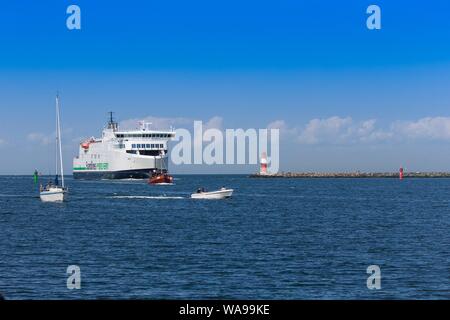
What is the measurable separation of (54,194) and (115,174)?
94592 millimetres

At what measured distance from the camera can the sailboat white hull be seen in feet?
252

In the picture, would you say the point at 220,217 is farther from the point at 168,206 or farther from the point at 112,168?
the point at 112,168

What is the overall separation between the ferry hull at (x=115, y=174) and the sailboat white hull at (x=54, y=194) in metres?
83.1

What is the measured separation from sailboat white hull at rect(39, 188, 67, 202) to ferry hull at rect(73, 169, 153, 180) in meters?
83.1

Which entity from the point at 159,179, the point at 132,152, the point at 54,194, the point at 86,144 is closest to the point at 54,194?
the point at 54,194

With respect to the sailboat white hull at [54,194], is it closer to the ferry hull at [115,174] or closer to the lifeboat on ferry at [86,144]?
the ferry hull at [115,174]

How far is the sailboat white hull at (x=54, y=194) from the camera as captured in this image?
76.9m

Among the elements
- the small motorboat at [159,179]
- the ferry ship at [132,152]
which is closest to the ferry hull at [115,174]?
the ferry ship at [132,152]

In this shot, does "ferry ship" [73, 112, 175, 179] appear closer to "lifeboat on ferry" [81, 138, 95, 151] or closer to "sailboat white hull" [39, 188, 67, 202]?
"lifeboat on ferry" [81, 138, 95, 151]

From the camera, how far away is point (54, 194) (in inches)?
3039

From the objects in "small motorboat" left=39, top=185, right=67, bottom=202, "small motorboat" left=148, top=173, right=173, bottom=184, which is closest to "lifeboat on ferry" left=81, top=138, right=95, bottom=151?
"small motorboat" left=148, top=173, right=173, bottom=184

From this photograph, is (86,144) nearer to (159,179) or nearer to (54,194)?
(159,179)

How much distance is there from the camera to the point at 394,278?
2705 centimetres
